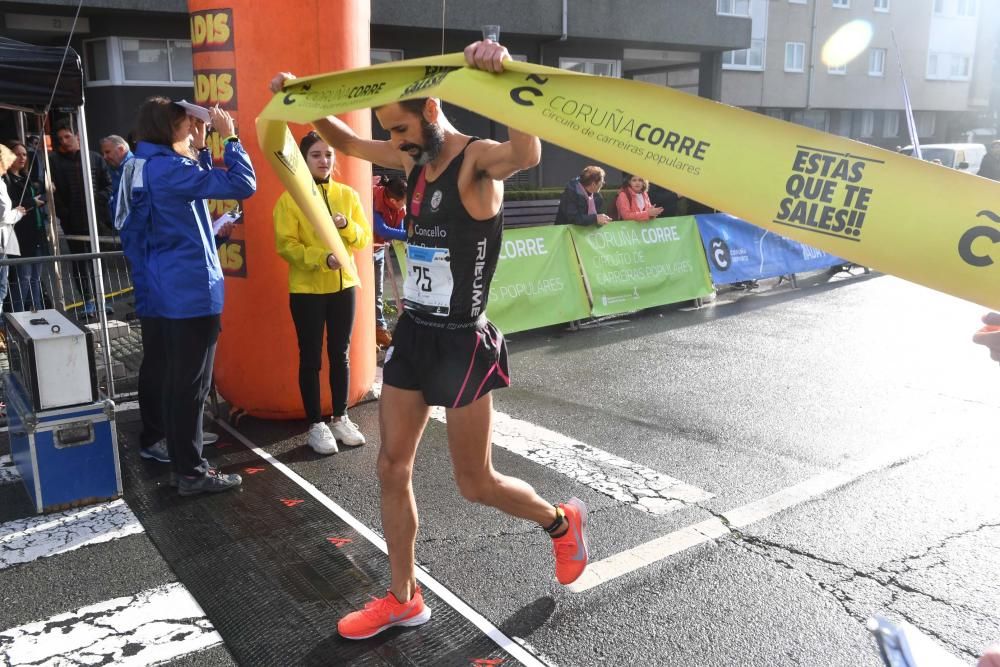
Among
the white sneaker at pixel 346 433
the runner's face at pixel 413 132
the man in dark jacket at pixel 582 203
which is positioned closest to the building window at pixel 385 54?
the man in dark jacket at pixel 582 203

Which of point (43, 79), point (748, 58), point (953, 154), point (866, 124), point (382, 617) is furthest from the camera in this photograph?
point (866, 124)

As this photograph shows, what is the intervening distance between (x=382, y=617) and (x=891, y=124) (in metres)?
49.4

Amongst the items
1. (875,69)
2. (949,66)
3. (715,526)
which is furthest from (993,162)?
(949,66)

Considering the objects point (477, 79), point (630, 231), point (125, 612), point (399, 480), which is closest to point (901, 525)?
point (399, 480)

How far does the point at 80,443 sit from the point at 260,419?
1692 mm

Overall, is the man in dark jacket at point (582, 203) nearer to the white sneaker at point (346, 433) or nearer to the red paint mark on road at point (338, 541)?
the white sneaker at point (346, 433)

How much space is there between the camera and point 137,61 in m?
17.4

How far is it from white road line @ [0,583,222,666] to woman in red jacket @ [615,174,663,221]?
8.00m

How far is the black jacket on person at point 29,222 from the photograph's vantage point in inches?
358

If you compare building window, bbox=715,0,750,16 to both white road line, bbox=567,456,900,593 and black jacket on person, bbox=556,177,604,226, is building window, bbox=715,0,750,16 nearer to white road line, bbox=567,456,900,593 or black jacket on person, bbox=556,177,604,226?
black jacket on person, bbox=556,177,604,226

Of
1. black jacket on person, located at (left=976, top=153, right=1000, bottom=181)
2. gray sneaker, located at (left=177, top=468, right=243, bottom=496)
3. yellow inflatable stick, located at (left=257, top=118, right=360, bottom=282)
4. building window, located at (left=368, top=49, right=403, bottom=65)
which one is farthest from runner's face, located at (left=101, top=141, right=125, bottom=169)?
black jacket on person, located at (left=976, top=153, right=1000, bottom=181)

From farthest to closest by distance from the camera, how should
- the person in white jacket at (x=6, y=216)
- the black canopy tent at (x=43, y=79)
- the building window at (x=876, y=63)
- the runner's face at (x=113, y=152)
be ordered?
the building window at (x=876, y=63), the runner's face at (x=113, y=152), the person in white jacket at (x=6, y=216), the black canopy tent at (x=43, y=79)

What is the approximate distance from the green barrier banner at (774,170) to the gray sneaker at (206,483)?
9.80ft

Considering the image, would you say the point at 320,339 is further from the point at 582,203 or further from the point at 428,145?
the point at 582,203
